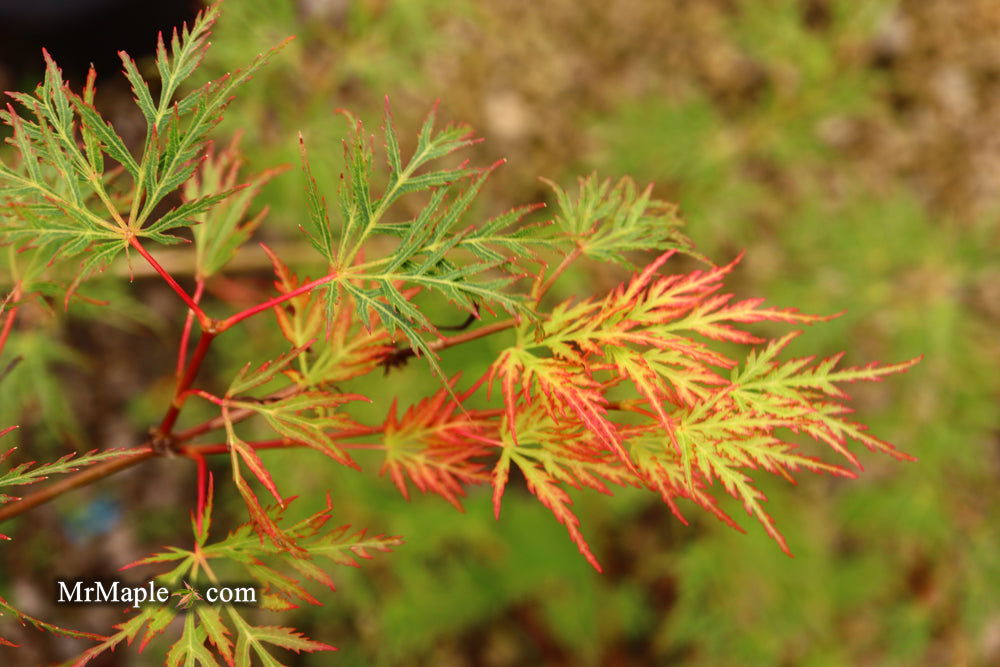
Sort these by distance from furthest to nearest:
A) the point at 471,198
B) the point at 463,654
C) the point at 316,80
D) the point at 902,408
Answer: the point at 463,654, the point at 902,408, the point at 316,80, the point at 471,198

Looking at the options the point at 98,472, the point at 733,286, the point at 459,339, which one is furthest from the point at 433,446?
the point at 733,286

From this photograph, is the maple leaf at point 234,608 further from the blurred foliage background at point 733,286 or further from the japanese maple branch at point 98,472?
the blurred foliage background at point 733,286

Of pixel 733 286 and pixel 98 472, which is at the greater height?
pixel 733 286

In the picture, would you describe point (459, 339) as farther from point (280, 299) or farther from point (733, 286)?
point (733, 286)

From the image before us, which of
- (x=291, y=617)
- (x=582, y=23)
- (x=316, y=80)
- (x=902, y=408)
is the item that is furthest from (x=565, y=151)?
(x=291, y=617)

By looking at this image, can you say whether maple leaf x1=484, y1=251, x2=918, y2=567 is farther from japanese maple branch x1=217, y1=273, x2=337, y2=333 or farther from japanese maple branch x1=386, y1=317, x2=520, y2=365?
japanese maple branch x1=217, y1=273, x2=337, y2=333

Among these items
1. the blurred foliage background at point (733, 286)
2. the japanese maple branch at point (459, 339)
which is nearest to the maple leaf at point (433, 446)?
the japanese maple branch at point (459, 339)

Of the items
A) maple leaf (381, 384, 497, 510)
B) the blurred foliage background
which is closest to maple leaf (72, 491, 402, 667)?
maple leaf (381, 384, 497, 510)

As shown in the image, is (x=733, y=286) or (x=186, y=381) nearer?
(x=186, y=381)

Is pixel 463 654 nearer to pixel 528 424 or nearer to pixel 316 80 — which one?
pixel 316 80
